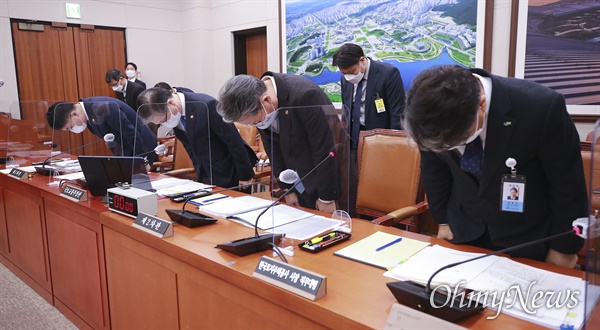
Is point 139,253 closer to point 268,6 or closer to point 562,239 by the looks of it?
point 562,239

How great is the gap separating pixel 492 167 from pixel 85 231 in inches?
68.3

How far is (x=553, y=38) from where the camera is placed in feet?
10.6

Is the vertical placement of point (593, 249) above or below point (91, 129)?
below

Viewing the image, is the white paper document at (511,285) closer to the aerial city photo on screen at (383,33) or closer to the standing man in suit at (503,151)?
the standing man in suit at (503,151)

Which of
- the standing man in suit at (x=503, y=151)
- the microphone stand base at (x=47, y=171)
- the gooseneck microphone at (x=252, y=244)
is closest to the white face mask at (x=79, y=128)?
the microphone stand base at (x=47, y=171)

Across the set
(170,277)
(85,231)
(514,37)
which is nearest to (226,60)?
(514,37)

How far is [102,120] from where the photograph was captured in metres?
2.71

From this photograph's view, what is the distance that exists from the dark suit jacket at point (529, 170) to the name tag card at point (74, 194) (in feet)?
5.38

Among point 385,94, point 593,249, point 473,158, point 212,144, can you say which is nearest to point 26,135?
point 212,144

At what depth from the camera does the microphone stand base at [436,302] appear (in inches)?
34.7

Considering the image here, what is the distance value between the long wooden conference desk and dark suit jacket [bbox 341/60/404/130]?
1.61 meters

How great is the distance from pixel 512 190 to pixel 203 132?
166 centimetres

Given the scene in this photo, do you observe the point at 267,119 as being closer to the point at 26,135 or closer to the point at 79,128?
the point at 79,128

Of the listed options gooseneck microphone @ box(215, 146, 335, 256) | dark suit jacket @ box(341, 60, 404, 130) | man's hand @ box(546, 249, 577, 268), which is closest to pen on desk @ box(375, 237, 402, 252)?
gooseneck microphone @ box(215, 146, 335, 256)
